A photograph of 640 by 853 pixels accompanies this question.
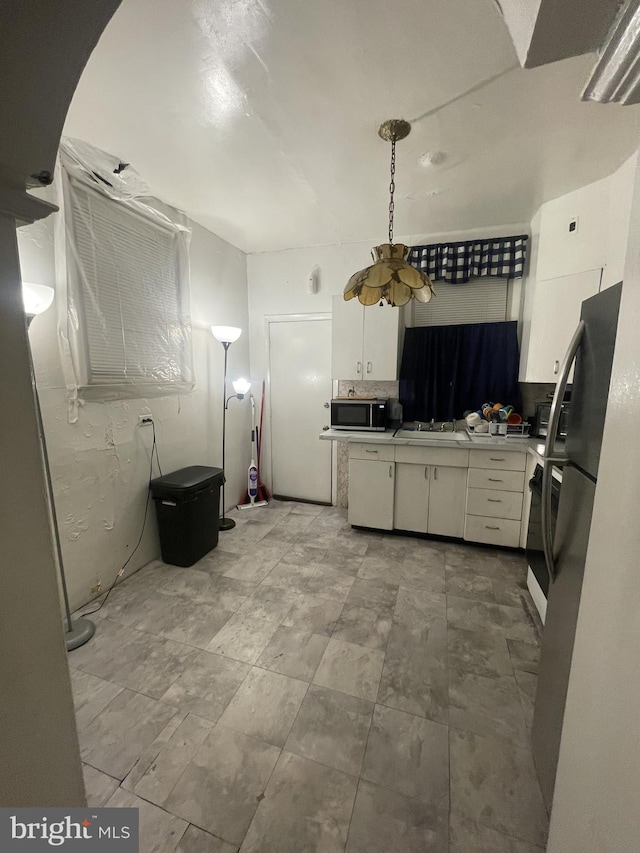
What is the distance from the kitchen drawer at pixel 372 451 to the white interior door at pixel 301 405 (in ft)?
2.18

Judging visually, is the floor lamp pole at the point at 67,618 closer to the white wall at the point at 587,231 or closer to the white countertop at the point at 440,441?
the white countertop at the point at 440,441

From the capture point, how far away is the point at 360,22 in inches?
49.3

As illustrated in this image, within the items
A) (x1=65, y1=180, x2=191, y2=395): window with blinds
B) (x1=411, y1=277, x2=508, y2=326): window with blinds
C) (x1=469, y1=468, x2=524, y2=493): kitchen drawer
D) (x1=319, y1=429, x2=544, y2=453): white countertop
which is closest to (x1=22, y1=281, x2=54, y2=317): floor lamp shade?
(x1=65, y1=180, x2=191, y2=395): window with blinds

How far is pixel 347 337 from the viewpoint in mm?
3229

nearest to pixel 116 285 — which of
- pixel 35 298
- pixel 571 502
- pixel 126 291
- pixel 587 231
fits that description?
pixel 126 291

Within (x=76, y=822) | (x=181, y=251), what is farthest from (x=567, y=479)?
(x=181, y=251)

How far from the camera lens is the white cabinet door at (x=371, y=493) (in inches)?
119

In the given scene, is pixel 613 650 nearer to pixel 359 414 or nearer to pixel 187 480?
Result: pixel 187 480

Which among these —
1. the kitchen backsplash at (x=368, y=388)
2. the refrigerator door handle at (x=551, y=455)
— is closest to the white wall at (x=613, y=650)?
the refrigerator door handle at (x=551, y=455)

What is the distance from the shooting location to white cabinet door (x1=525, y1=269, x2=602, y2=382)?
7.91ft

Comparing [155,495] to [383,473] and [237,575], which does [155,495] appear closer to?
[237,575]

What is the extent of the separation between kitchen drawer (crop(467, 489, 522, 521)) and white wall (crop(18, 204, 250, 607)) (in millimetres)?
2375

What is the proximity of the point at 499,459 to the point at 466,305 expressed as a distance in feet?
4.84

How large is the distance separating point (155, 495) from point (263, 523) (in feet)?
3.76
